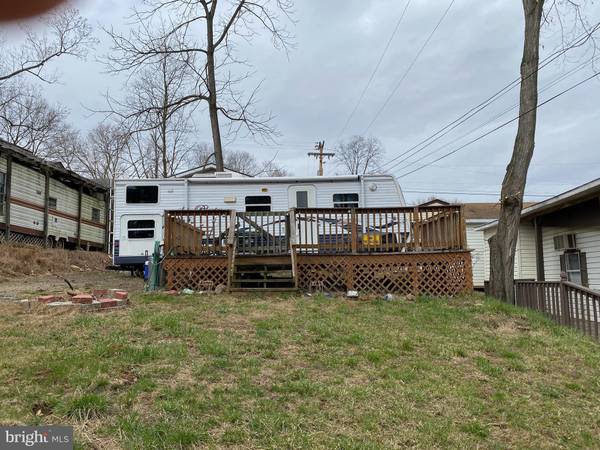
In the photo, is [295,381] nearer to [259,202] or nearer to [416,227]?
[416,227]

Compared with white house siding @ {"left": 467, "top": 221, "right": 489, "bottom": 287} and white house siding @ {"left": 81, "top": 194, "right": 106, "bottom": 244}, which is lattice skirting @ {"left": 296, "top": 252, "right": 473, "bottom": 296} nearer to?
white house siding @ {"left": 467, "top": 221, "right": 489, "bottom": 287}

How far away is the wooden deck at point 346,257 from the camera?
934 centimetres

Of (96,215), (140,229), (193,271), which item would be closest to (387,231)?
(193,271)

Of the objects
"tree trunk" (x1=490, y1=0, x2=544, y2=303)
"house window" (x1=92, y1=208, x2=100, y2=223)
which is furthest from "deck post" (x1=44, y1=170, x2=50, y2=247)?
"tree trunk" (x1=490, y1=0, x2=544, y2=303)

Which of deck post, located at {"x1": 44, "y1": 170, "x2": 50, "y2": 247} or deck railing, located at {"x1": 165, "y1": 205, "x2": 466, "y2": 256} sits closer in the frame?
deck railing, located at {"x1": 165, "y1": 205, "x2": 466, "y2": 256}

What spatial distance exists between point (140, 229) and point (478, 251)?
1415 cm

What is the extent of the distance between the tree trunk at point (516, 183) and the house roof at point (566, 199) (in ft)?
3.86

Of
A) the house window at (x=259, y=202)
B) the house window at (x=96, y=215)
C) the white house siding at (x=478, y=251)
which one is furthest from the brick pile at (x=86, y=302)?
the house window at (x=96, y=215)

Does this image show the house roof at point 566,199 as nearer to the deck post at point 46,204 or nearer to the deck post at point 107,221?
the deck post at point 46,204

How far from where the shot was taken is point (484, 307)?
7754 mm

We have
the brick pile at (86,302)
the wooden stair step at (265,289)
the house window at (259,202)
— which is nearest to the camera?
the brick pile at (86,302)

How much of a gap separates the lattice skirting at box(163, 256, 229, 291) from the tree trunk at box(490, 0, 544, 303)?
537 centimetres

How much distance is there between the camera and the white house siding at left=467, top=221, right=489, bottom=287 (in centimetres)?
1999

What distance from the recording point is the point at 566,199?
10070 mm
